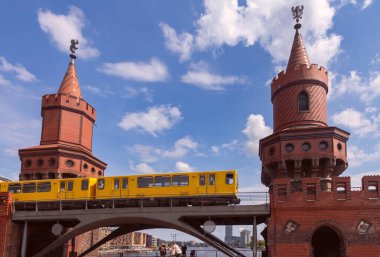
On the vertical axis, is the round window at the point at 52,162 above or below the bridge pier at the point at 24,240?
above

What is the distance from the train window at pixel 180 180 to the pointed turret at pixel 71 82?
730 inches

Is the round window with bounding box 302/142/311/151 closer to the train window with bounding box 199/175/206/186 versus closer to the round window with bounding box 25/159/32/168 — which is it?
the train window with bounding box 199/175/206/186

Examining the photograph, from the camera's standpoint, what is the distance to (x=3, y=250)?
32656mm

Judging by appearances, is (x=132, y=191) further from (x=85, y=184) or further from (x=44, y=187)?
(x=44, y=187)

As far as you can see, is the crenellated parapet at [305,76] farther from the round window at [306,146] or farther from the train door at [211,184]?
the train door at [211,184]

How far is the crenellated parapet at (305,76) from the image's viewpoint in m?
33.2

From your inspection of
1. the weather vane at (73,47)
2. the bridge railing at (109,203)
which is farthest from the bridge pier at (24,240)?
the weather vane at (73,47)

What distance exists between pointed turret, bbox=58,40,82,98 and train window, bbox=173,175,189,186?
1855cm

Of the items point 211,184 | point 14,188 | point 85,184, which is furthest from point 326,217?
point 14,188

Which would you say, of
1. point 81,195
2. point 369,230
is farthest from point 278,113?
point 81,195

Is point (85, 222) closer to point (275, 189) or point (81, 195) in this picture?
point (81, 195)

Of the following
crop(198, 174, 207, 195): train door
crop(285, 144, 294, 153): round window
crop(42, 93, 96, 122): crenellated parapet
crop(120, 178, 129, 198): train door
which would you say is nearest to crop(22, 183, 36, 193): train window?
crop(120, 178, 129, 198): train door

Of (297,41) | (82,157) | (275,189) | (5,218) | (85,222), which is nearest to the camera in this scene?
(275,189)

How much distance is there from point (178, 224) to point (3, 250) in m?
15.4
